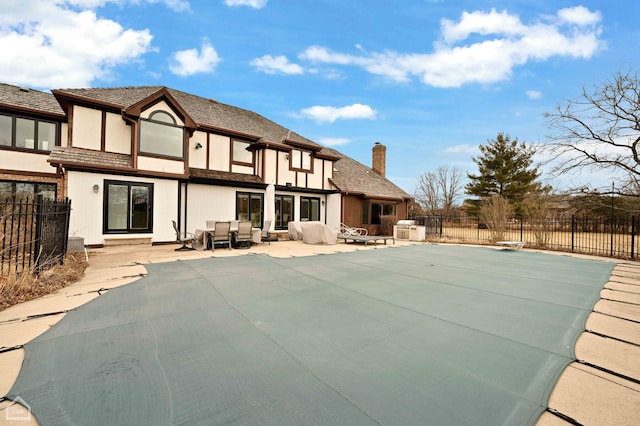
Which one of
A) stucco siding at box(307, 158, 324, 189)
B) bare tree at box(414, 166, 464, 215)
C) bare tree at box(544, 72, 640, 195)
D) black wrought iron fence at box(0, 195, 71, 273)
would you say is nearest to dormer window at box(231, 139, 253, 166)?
stucco siding at box(307, 158, 324, 189)

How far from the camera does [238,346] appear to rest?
9.55ft

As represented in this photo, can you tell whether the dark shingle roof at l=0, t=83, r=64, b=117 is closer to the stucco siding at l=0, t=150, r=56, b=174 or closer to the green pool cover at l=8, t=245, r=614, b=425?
the stucco siding at l=0, t=150, r=56, b=174

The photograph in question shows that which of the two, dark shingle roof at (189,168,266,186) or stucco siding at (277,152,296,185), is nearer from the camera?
dark shingle roof at (189,168,266,186)

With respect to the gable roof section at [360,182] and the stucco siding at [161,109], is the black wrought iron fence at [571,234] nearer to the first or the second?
the gable roof section at [360,182]

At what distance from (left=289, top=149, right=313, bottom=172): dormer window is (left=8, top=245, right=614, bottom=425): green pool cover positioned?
1164cm

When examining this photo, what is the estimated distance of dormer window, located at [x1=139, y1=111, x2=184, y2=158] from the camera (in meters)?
11.2

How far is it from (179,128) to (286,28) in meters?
6.65

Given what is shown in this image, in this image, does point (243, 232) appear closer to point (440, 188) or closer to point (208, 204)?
point (208, 204)

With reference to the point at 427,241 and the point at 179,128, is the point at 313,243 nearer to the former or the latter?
the point at 427,241

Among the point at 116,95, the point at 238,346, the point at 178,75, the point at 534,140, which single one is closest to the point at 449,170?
the point at 534,140

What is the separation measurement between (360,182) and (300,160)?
554cm

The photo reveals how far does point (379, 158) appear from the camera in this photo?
2412cm

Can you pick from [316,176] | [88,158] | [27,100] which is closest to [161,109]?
[88,158]

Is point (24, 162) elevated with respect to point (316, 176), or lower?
lower
